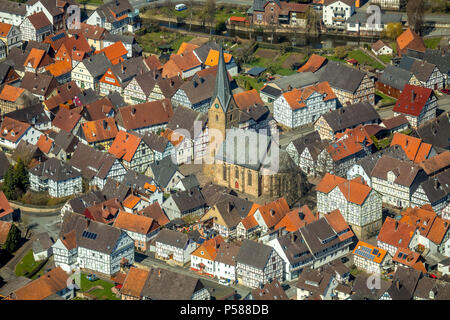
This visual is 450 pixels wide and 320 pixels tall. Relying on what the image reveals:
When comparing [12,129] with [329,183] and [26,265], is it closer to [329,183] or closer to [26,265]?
[26,265]

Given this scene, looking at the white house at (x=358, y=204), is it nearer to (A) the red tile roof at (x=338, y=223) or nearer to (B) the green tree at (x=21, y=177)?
(A) the red tile roof at (x=338, y=223)

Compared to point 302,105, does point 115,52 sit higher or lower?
lower

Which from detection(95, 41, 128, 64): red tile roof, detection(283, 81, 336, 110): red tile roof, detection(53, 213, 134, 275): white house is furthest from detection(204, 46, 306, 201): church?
detection(95, 41, 128, 64): red tile roof

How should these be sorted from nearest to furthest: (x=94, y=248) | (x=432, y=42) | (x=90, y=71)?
(x=94, y=248), (x=90, y=71), (x=432, y=42)

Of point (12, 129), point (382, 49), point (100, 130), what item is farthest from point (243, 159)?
point (382, 49)

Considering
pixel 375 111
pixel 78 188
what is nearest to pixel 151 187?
pixel 78 188
